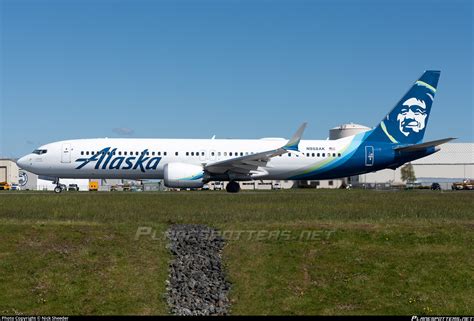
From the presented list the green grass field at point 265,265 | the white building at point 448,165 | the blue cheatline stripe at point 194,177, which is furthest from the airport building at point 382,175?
the green grass field at point 265,265

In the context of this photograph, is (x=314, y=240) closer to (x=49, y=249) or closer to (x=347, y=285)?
(x=347, y=285)

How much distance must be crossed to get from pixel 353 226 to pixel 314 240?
2402 mm

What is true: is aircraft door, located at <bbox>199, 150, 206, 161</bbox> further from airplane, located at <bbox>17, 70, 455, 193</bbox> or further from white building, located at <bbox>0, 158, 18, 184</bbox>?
white building, located at <bbox>0, 158, 18, 184</bbox>

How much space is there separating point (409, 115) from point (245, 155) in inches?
633

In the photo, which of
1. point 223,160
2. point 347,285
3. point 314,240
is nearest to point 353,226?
point 314,240

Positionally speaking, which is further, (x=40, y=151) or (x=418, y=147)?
(x=418, y=147)

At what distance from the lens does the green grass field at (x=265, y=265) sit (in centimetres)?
1972

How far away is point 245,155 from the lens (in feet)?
170

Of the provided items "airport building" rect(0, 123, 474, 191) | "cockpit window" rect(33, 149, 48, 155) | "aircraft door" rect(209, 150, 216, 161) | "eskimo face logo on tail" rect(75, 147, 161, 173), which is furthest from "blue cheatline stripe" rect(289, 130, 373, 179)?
"airport building" rect(0, 123, 474, 191)

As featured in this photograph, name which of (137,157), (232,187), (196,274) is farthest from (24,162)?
(196,274)

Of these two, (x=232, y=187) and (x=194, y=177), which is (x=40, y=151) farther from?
(x=232, y=187)

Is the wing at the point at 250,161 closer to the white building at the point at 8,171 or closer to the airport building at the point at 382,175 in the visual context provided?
the airport building at the point at 382,175

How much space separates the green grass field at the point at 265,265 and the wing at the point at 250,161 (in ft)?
72.3

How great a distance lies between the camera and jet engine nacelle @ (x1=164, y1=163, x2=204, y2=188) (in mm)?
47531
